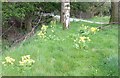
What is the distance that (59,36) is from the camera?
9.89 metres

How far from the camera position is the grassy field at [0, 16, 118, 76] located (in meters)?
6.70

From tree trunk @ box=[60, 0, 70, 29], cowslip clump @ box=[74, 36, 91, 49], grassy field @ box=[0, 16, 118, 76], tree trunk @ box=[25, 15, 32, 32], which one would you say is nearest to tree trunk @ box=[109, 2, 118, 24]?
tree trunk @ box=[60, 0, 70, 29]

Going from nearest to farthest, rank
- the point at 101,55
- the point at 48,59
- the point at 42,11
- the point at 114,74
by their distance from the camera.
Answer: the point at 114,74, the point at 48,59, the point at 101,55, the point at 42,11

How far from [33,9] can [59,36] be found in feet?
20.8

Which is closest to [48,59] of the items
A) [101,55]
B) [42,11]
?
[101,55]

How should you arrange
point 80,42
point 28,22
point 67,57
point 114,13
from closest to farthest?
point 67,57, point 80,42, point 114,13, point 28,22

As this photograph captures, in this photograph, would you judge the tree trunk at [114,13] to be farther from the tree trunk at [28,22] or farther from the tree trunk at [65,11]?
the tree trunk at [28,22]

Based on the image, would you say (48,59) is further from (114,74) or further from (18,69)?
(114,74)

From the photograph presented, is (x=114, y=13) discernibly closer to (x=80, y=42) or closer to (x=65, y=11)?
(x=65, y=11)

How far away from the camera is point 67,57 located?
7629 millimetres

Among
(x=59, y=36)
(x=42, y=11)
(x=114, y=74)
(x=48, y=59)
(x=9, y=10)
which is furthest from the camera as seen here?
(x=42, y=11)

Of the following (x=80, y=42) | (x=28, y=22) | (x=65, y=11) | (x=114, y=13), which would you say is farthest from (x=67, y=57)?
(x=28, y=22)

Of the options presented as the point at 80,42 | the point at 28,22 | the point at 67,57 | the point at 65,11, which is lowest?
the point at 28,22

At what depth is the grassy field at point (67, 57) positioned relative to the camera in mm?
6703
